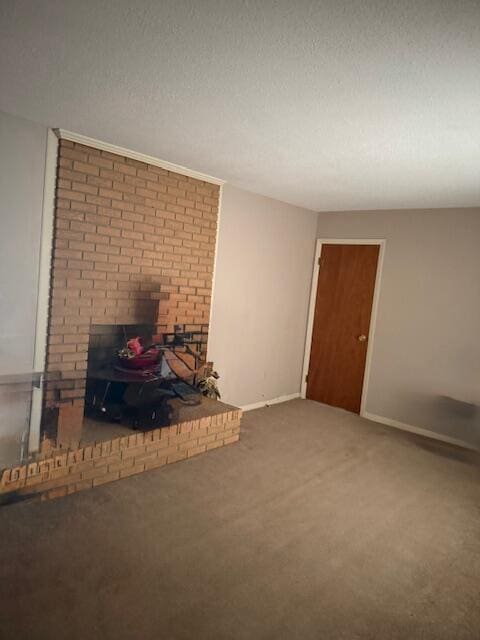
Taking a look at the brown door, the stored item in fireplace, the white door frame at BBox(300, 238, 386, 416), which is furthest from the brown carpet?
the brown door

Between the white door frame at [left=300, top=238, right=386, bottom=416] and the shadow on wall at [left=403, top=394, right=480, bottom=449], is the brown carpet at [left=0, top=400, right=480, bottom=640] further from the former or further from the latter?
the white door frame at [left=300, top=238, right=386, bottom=416]

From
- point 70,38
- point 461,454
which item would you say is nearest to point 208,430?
point 461,454

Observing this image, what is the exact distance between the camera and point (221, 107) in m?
2.33

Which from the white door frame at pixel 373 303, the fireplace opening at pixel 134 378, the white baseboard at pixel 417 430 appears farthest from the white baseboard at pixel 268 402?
the fireplace opening at pixel 134 378

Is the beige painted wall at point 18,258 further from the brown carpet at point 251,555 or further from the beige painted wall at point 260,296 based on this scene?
the beige painted wall at point 260,296

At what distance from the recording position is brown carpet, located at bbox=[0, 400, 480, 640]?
190 centimetres

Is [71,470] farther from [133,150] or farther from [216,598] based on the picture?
[133,150]

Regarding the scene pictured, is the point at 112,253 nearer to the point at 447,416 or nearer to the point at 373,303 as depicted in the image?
the point at 373,303

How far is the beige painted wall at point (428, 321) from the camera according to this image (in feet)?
14.0

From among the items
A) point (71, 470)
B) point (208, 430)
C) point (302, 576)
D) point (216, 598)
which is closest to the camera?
point (216, 598)

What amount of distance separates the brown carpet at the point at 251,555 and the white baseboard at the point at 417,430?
2.17ft

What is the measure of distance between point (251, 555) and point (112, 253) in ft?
7.57

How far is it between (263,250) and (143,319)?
1.69m

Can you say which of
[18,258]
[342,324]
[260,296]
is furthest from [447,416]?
[18,258]
